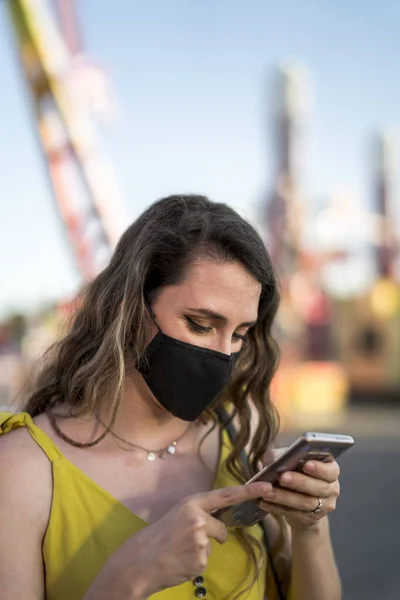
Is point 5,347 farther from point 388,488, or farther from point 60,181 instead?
point 388,488

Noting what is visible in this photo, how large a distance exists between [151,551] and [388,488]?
21.7 ft

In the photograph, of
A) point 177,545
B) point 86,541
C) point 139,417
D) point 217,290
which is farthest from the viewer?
point 139,417

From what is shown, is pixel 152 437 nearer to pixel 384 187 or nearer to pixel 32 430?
pixel 32 430

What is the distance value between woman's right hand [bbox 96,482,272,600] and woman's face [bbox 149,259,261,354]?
0.43 metres

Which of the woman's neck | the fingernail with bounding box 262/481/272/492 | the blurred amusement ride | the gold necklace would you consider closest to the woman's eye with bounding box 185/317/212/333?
the woman's neck

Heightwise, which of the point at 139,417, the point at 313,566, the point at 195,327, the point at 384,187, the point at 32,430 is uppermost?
the point at 195,327

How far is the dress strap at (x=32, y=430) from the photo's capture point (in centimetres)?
155

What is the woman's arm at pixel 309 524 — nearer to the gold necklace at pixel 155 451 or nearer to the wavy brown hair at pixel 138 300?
the wavy brown hair at pixel 138 300

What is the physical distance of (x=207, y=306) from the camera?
5.23ft

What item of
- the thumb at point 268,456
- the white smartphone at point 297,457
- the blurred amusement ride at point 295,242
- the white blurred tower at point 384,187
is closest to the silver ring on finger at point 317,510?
the white smartphone at point 297,457

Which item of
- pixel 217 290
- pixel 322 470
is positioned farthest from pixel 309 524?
pixel 217 290

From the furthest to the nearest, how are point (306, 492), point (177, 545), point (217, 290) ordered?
point (217, 290), point (306, 492), point (177, 545)

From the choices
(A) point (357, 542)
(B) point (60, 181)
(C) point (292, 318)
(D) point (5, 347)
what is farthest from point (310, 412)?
(D) point (5, 347)

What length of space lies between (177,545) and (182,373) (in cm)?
47
